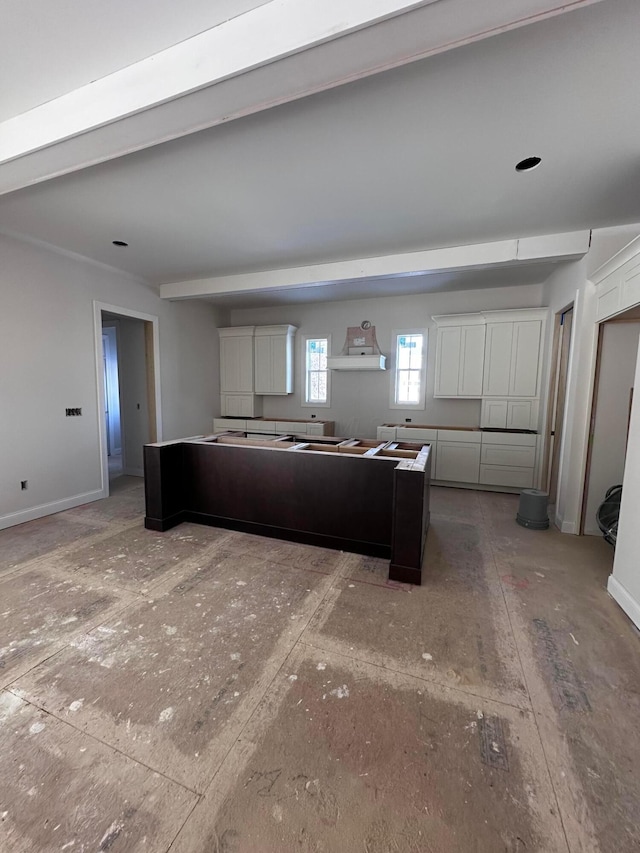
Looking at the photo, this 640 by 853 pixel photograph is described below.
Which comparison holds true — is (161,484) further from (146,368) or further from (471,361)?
(471,361)

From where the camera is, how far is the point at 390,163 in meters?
2.26

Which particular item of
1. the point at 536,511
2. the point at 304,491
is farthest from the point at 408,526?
the point at 536,511

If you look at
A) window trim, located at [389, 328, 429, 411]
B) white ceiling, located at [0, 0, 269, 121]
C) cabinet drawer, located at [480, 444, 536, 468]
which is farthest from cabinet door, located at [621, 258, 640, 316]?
window trim, located at [389, 328, 429, 411]

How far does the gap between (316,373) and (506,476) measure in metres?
3.43

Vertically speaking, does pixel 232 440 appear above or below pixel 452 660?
above

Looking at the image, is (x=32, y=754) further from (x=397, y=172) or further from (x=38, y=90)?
(x=397, y=172)

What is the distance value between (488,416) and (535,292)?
1.87 metres

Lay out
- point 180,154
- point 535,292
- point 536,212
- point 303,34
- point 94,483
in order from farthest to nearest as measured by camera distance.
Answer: point 535,292 → point 94,483 → point 536,212 → point 180,154 → point 303,34

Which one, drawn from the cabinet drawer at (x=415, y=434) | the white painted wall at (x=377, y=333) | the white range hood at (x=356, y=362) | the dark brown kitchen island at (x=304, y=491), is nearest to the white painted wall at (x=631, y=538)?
the dark brown kitchen island at (x=304, y=491)

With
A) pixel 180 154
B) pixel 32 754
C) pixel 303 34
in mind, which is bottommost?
pixel 32 754

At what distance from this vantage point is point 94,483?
14.2 feet

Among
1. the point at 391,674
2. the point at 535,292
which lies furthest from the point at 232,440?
the point at 535,292

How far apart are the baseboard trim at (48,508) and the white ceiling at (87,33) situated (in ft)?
11.5

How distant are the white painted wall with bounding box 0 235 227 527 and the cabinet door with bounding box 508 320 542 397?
5.17 metres
